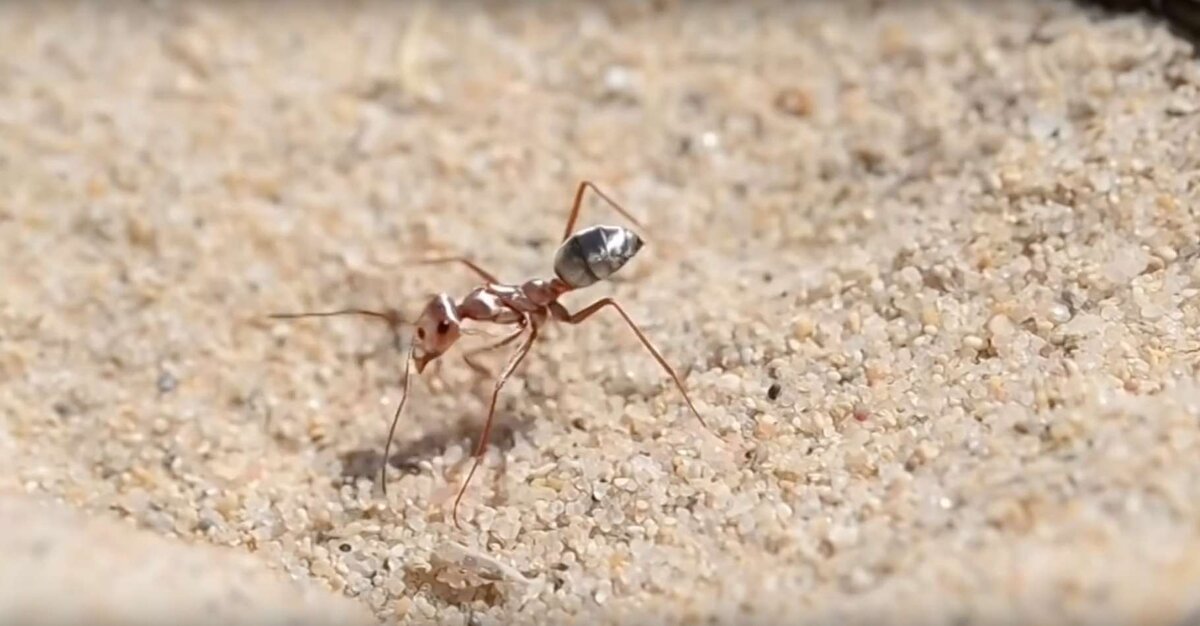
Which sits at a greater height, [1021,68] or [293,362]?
[1021,68]

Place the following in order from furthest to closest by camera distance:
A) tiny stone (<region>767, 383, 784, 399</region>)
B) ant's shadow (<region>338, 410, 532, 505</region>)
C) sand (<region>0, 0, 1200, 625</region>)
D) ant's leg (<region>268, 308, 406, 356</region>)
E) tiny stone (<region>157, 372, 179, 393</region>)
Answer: ant's leg (<region>268, 308, 406, 356</region>), tiny stone (<region>157, 372, 179, 393</region>), ant's shadow (<region>338, 410, 532, 505</region>), tiny stone (<region>767, 383, 784, 399</region>), sand (<region>0, 0, 1200, 625</region>)

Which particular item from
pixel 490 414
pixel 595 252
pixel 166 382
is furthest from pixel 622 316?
pixel 166 382

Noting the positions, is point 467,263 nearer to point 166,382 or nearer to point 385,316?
point 385,316

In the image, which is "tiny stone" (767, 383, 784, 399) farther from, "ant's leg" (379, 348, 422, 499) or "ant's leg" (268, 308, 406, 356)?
"ant's leg" (268, 308, 406, 356)

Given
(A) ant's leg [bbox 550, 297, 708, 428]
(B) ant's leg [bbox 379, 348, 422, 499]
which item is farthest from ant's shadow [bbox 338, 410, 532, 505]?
(A) ant's leg [bbox 550, 297, 708, 428]

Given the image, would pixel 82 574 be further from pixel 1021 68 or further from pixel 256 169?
pixel 1021 68

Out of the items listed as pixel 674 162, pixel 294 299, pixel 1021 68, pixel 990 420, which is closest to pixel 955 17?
pixel 1021 68
